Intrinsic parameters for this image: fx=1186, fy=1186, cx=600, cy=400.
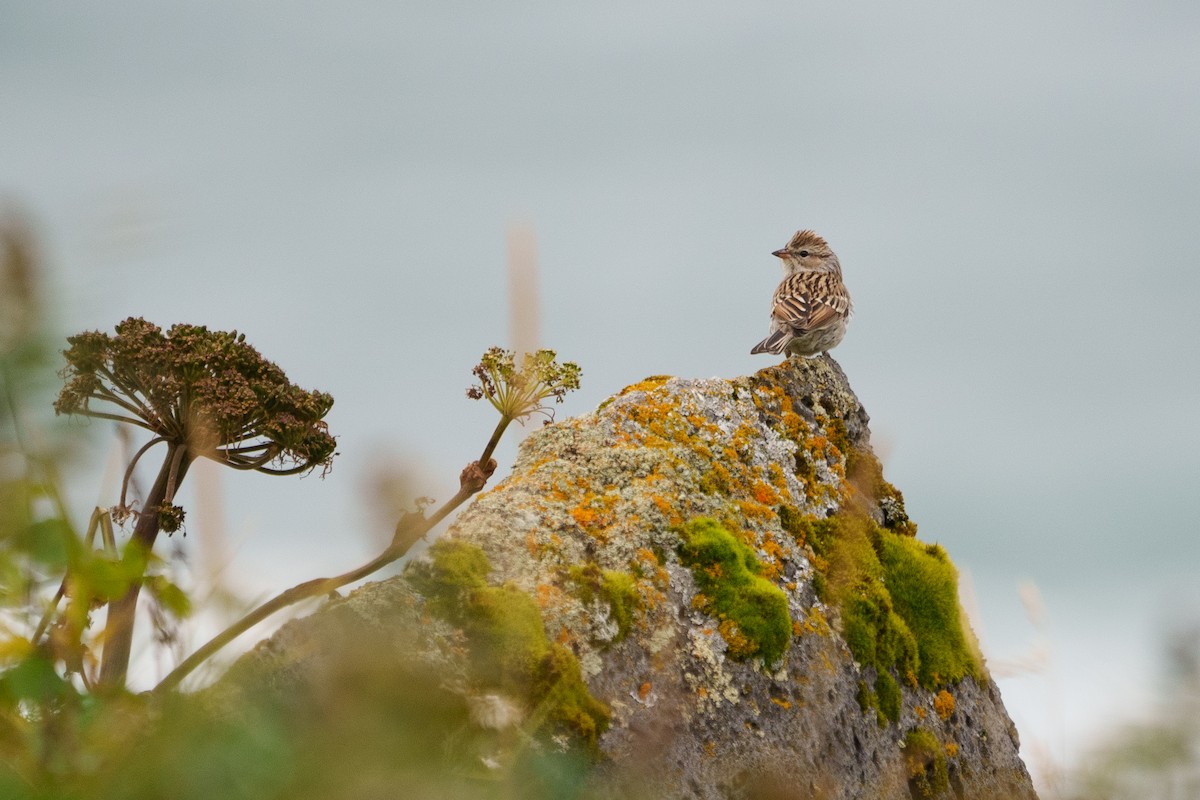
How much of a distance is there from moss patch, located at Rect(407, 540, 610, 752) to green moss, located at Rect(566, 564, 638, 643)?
0.33 meters

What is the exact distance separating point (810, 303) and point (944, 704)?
4256 millimetres

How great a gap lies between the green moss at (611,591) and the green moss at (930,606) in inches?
87.5

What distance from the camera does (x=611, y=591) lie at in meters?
5.73

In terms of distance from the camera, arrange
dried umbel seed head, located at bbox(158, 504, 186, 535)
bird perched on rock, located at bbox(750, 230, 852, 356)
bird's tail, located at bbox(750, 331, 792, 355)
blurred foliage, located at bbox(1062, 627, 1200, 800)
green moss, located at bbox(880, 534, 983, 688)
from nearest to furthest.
→ blurred foliage, located at bbox(1062, 627, 1200, 800)
dried umbel seed head, located at bbox(158, 504, 186, 535)
green moss, located at bbox(880, 534, 983, 688)
bird's tail, located at bbox(750, 331, 792, 355)
bird perched on rock, located at bbox(750, 230, 852, 356)

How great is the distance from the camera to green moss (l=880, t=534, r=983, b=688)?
7.17 m

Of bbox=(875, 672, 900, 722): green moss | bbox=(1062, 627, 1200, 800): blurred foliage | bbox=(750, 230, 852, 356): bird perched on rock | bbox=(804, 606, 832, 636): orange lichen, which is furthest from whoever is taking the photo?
bbox=(750, 230, 852, 356): bird perched on rock

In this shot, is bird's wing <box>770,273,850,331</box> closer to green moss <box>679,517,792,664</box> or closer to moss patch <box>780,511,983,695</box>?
moss patch <box>780,511,983,695</box>

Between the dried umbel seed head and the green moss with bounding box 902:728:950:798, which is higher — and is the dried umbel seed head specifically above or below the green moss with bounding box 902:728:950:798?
below

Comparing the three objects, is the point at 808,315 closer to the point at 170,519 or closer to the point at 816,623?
the point at 816,623

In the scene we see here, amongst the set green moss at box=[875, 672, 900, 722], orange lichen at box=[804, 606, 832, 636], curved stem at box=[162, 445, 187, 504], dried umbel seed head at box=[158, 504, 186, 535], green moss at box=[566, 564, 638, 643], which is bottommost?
dried umbel seed head at box=[158, 504, 186, 535]

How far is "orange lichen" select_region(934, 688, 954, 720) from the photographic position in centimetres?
696

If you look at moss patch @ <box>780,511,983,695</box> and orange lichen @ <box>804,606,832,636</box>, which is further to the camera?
moss patch @ <box>780,511,983,695</box>

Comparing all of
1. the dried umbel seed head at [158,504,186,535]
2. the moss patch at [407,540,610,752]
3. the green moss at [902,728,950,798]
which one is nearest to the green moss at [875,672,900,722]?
the green moss at [902,728,950,798]

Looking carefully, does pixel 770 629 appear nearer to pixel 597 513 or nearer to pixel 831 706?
pixel 831 706
